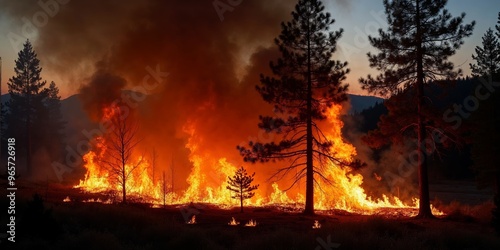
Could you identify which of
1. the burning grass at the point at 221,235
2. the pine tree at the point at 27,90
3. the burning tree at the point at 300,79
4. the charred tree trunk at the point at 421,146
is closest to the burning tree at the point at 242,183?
the burning tree at the point at 300,79

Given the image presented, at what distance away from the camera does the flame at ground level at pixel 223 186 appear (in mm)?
25703

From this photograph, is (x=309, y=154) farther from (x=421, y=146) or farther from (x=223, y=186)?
(x=223, y=186)

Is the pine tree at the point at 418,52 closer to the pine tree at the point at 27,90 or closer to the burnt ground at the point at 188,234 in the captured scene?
the burnt ground at the point at 188,234

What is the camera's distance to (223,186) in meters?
28.0

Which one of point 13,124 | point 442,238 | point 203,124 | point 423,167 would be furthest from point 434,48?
point 13,124

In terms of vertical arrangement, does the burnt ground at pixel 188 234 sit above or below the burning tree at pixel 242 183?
below

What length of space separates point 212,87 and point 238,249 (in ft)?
72.6

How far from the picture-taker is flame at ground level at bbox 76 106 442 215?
84.3 ft

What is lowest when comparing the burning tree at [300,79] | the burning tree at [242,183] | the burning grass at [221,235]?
the burning grass at [221,235]

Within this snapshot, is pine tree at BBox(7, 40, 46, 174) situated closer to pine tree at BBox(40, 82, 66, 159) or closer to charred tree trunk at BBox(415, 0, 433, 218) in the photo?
pine tree at BBox(40, 82, 66, 159)

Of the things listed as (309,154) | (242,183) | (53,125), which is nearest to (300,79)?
(309,154)

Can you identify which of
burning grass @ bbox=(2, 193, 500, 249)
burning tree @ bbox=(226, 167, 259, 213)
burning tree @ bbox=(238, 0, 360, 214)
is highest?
burning tree @ bbox=(238, 0, 360, 214)

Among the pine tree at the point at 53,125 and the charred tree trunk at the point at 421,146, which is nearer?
the charred tree trunk at the point at 421,146

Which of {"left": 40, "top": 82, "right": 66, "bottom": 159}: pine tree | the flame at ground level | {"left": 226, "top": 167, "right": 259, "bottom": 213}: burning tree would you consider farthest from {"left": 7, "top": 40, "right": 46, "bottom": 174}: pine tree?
{"left": 226, "top": 167, "right": 259, "bottom": 213}: burning tree
